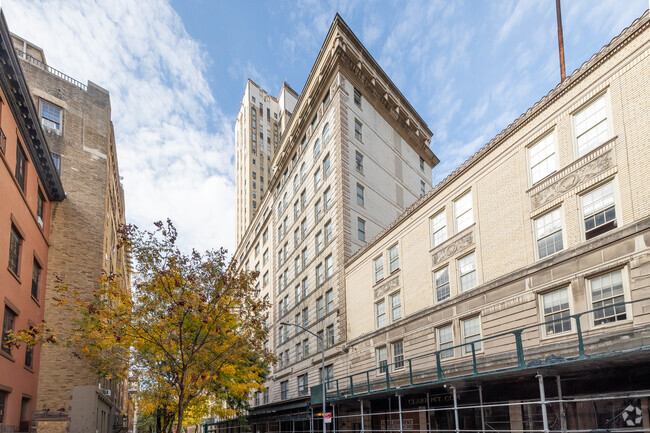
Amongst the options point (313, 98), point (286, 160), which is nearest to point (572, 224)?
point (313, 98)

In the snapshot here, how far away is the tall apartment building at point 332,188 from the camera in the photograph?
1588 inches

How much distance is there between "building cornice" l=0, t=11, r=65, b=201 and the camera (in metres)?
19.9

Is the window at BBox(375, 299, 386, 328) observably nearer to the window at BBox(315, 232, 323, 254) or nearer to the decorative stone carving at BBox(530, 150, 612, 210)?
the window at BBox(315, 232, 323, 254)

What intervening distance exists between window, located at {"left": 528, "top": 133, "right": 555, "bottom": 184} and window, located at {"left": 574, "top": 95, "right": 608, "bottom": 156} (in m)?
1.24

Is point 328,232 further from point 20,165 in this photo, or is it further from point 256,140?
point 256,140

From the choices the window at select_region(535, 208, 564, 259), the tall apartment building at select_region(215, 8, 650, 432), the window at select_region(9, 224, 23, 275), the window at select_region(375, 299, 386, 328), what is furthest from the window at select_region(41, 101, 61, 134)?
the window at select_region(535, 208, 564, 259)

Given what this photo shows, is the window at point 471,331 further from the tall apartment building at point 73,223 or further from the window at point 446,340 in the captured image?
the tall apartment building at point 73,223

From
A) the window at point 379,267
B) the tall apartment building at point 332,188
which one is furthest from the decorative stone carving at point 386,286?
the tall apartment building at point 332,188

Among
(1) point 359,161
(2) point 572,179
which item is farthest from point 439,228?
(1) point 359,161

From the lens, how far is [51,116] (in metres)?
33.2

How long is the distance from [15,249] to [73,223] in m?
9.08

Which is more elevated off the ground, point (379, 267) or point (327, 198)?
point (327, 198)

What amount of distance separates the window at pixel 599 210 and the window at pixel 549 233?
1.18m

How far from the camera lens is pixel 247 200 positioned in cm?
11144
